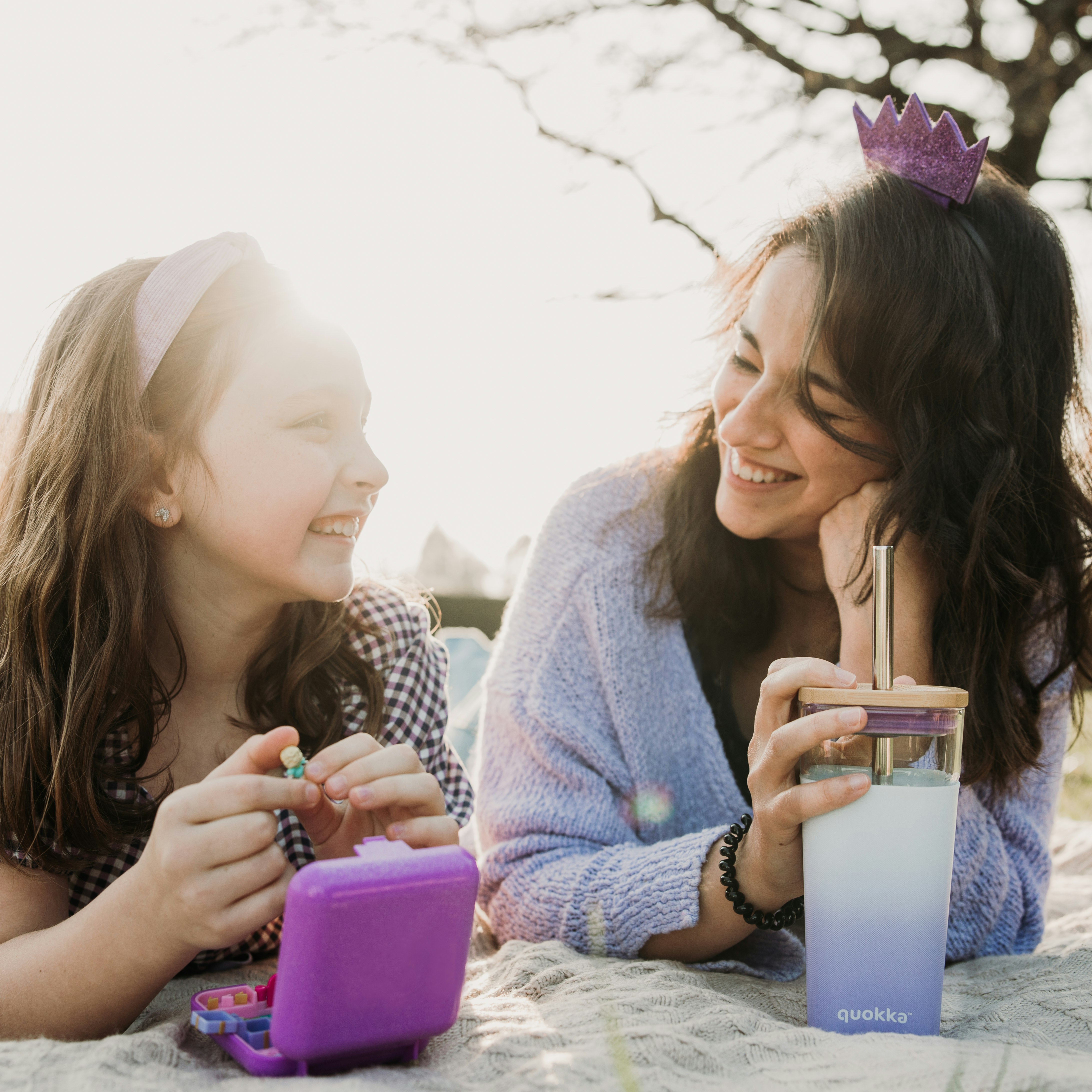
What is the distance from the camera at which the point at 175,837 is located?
92 cm

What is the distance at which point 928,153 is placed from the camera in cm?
155

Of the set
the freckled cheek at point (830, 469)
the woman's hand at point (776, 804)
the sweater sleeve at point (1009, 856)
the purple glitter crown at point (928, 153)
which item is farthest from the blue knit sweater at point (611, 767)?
the purple glitter crown at point (928, 153)

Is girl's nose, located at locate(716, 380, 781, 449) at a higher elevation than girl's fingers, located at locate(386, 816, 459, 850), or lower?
higher

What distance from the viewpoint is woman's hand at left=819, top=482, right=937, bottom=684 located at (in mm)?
1386

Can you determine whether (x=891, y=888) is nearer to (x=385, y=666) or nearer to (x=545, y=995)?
(x=545, y=995)

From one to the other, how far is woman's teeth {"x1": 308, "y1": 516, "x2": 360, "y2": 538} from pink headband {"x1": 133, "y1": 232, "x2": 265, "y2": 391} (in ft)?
0.92

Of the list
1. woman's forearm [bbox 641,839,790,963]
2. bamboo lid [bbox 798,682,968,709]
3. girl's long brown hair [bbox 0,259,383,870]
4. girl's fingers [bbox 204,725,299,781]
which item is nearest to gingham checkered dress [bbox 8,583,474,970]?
girl's long brown hair [bbox 0,259,383,870]

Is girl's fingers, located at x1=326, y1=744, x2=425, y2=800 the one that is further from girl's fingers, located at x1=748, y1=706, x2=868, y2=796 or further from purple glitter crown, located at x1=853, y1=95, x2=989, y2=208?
purple glitter crown, located at x1=853, y1=95, x2=989, y2=208

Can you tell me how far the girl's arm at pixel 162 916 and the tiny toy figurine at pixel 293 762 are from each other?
0.04 ft

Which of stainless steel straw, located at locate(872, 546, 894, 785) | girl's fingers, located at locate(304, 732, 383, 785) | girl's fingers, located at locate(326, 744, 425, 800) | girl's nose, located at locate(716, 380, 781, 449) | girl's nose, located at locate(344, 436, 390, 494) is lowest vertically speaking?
girl's fingers, located at locate(326, 744, 425, 800)

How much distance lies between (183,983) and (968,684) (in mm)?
1069

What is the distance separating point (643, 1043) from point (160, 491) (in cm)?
86

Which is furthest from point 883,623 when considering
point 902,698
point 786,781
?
point 786,781

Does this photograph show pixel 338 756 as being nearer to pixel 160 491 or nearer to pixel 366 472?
pixel 366 472
